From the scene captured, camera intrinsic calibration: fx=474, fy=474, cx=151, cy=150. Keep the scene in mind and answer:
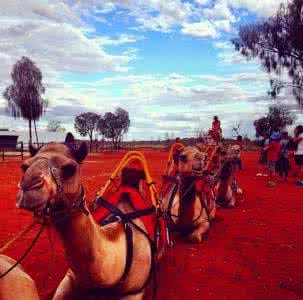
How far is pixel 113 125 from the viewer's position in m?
86.5

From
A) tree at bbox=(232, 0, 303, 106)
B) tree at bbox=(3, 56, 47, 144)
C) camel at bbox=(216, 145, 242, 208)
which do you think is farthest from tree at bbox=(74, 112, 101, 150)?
camel at bbox=(216, 145, 242, 208)

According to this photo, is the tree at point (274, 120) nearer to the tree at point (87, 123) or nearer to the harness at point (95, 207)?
the tree at point (87, 123)

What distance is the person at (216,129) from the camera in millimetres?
13062

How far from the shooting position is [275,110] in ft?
199

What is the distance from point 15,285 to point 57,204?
25.8 inches

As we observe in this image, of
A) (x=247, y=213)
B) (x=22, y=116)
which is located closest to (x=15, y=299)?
(x=247, y=213)

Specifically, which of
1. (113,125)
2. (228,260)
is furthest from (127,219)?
(113,125)


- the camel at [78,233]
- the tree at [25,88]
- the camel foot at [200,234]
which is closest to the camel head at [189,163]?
the camel foot at [200,234]

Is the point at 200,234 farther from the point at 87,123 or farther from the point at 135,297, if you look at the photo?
the point at 87,123

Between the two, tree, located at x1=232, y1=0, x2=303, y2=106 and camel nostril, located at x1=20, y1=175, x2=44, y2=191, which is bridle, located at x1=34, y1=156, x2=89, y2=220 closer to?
camel nostril, located at x1=20, y1=175, x2=44, y2=191

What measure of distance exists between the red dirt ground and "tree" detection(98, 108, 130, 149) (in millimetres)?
75217

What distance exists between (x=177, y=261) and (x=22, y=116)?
53820mm

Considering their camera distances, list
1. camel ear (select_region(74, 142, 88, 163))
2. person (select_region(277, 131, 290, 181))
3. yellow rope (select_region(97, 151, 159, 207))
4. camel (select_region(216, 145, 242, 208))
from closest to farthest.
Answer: camel ear (select_region(74, 142, 88, 163)) < yellow rope (select_region(97, 151, 159, 207)) < camel (select_region(216, 145, 242, 208)) < person (select_region(277, 131, 290, 181))

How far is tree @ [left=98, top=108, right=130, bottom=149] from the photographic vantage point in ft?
283
